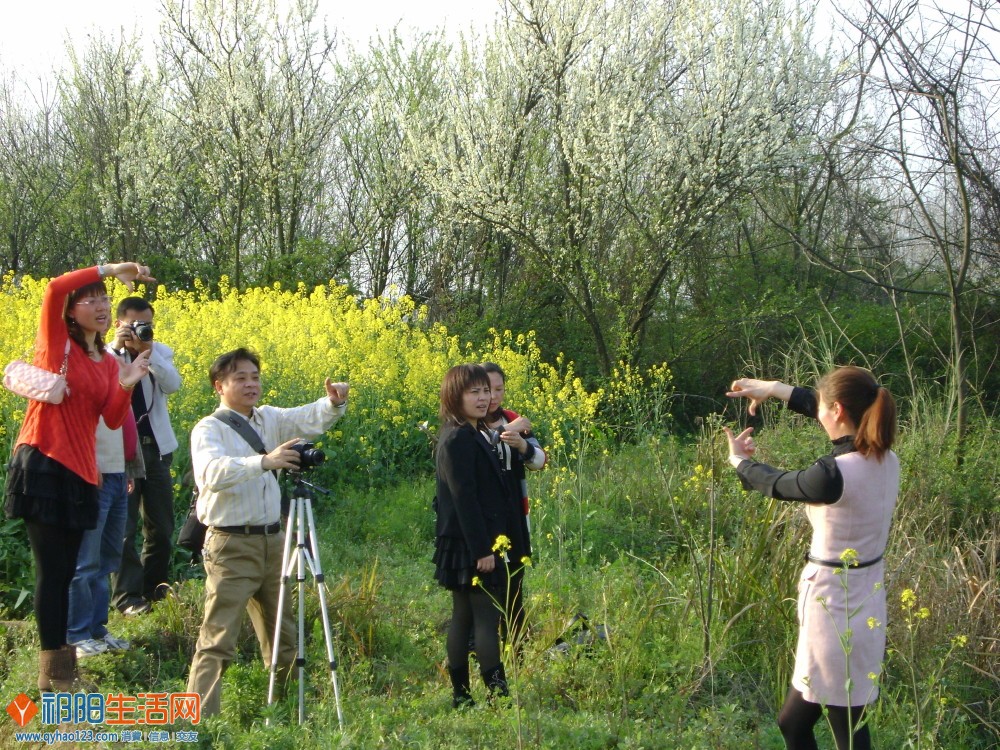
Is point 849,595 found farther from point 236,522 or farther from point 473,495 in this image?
point 236,522

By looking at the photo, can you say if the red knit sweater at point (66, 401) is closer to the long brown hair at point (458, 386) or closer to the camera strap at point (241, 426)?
the camera strap at point (241, 426)

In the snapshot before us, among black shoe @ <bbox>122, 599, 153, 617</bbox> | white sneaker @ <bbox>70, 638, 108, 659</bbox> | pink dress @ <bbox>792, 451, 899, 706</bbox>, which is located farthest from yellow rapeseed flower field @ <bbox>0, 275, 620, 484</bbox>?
pink dress @ <bbox>792, 451, 899, 706</bbox>

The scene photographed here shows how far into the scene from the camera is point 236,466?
3.88 m

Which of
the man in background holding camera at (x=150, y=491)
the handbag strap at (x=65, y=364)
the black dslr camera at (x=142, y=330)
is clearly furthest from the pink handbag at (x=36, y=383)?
the man in background holding camera at (x=150, y=491)

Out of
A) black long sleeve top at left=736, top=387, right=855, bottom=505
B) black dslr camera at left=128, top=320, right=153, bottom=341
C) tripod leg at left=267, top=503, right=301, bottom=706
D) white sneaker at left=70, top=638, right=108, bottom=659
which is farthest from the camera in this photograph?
black dslr camera at left=128, top=320, right=153, bottom=341

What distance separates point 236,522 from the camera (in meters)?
4.11

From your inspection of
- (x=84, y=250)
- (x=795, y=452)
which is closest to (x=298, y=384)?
(x=795, y=452)

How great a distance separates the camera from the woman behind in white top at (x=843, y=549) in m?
3.18

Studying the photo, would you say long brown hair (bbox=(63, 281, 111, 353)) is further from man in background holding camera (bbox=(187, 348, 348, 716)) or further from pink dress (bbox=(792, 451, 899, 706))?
pink dress (bbox=(792, 451, 899, 706))

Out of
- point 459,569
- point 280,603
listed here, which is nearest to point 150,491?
point 280,603

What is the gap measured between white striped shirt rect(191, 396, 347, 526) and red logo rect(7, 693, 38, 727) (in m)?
1.06

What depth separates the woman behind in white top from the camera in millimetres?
3178

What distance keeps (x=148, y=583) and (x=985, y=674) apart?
171 inches

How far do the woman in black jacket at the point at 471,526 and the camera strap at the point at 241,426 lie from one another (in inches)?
29.9
